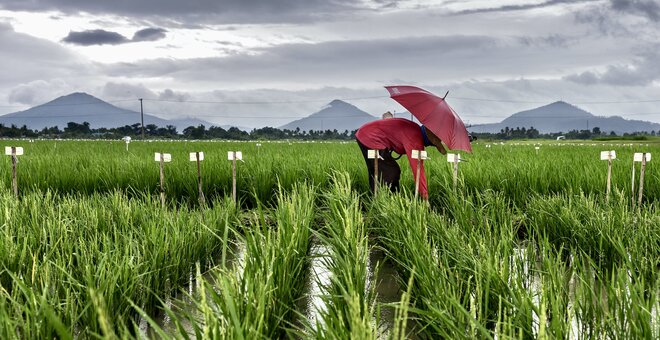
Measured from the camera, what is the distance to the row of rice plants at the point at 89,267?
1881 millimetres

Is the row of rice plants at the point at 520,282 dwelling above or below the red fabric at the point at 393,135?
below

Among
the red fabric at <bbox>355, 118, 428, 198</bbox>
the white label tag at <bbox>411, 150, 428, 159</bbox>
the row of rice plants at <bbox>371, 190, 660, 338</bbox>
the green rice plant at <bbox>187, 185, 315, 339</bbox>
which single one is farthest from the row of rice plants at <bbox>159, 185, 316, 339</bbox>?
the red fabric at <bbox>355, 118, 428, 198</bbox>

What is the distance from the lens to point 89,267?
2186 mm

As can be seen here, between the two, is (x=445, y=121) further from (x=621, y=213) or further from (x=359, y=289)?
(x=359, y=289)

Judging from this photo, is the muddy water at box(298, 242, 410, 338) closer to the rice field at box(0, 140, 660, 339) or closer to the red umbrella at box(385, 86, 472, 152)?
the rice field at box(0, 140, 660, 339)

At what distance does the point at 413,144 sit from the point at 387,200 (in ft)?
2.67

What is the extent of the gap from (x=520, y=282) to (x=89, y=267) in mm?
1929

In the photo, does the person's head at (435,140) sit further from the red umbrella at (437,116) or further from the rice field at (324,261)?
the rice field at (324,261)

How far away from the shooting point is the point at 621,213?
142 inches

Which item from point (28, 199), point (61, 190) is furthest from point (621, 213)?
point (61, 190)

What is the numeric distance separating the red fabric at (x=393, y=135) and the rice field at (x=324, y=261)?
0.62 metres

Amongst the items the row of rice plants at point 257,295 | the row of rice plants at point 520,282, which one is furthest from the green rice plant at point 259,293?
the row of rice plants at point 520,282

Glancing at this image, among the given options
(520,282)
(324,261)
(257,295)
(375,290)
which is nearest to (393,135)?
(324,261)

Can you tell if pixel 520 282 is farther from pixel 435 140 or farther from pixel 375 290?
pixel 435 140
